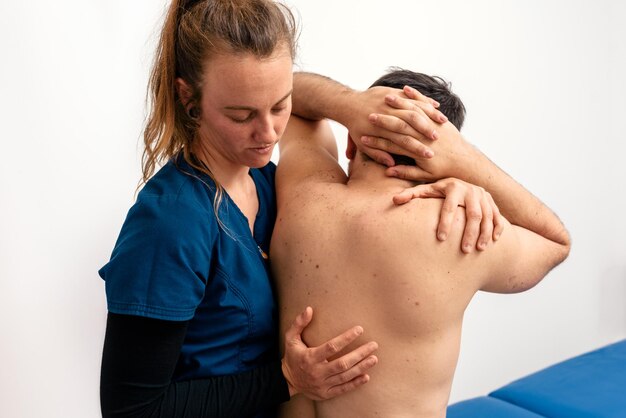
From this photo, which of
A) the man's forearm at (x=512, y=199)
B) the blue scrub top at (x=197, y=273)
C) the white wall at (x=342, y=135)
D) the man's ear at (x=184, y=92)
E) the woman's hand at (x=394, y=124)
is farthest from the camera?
the white wall at (x=342, y=135)

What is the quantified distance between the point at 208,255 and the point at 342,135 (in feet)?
5.39

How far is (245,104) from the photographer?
117 cm

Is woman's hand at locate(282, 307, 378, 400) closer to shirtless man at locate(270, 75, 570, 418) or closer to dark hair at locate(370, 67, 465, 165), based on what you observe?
shirtless man at locate(270, 75, 570, 418)

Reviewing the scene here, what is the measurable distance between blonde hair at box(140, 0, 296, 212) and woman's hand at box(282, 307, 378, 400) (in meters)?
0.31

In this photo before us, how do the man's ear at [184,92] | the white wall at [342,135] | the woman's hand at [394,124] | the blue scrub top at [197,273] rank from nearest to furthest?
1. the blue scrub top at [197,273]
2. the man's ear at [184,92]
3. the woman's hand at [394,124]
4. the white wall at [342,135]

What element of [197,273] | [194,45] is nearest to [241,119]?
[194,45]

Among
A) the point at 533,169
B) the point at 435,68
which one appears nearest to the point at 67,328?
the point at 435,68

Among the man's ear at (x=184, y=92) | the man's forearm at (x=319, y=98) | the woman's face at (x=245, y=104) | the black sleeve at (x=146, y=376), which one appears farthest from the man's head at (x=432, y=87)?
the black sleeve at (x=146, y=376)

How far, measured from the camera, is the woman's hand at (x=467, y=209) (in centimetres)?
124

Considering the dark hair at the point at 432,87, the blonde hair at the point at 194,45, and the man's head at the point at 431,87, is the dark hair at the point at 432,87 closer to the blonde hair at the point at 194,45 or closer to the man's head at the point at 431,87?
the man's head at the point at 431,87

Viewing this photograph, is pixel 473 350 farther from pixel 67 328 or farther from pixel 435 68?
pixel 67 328

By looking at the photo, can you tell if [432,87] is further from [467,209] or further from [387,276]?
[387,276]

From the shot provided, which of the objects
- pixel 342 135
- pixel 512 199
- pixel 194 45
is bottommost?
pixel 342 135

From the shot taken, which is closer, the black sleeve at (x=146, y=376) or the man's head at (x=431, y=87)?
the black sleeve at (x=146, y=376)
